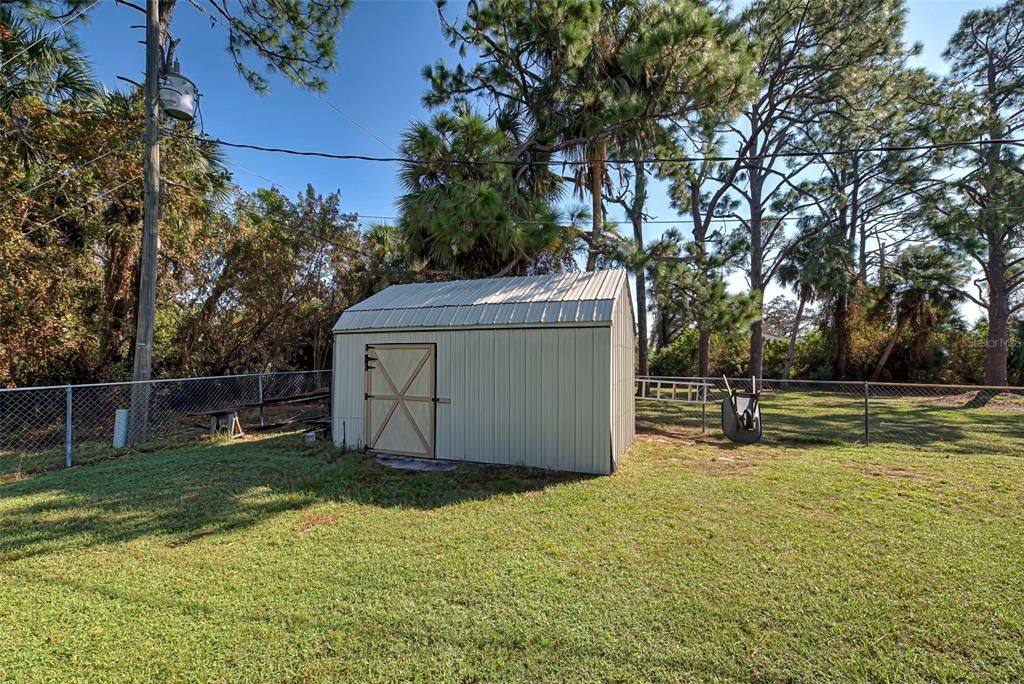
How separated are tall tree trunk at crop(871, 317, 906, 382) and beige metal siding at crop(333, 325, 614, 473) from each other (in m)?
18.8

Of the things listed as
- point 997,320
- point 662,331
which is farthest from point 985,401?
point 662,331

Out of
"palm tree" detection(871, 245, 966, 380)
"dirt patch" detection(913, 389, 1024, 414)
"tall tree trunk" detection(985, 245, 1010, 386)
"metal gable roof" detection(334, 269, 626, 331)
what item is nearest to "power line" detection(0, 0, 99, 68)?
"metal gable roof" detection(334, 269, 626, 331)

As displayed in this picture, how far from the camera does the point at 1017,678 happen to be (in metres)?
2.10

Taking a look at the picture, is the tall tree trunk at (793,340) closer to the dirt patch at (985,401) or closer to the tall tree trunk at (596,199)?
the dirt patch at (985,401)

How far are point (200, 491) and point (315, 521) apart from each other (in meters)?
1.84

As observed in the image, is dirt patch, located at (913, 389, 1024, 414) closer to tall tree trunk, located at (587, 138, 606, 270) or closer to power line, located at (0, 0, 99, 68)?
tall tree trunk, located at (587, 138, 606, 270)

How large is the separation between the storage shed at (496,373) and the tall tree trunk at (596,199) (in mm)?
2401

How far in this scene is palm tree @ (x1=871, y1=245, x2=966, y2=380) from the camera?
1688 cm

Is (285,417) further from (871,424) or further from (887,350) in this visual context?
(887,350)

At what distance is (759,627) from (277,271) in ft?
42.3

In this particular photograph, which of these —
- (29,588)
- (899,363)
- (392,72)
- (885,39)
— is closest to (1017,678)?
(29,588)

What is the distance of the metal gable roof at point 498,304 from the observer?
580 centimetres

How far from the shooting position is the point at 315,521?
414cm

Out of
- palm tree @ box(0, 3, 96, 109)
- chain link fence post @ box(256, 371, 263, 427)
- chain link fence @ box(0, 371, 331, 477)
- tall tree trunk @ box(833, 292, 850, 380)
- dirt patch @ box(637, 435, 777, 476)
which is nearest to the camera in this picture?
dirt patch @ box(637, 435, 777, 476)
